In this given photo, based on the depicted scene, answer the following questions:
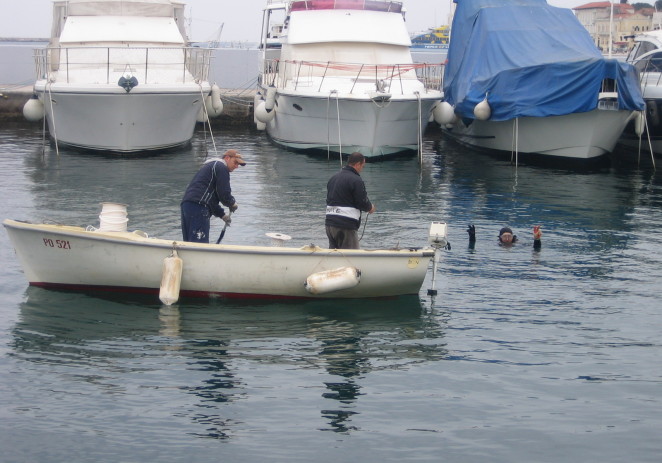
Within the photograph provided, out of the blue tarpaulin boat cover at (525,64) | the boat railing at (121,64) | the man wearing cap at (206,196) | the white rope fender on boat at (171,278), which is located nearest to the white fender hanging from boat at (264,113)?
the boat railing at (121,64)

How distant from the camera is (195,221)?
11.1 meters

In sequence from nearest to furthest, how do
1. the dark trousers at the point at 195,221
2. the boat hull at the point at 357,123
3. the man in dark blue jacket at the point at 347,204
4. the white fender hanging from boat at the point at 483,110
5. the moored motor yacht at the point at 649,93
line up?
the man in dark blue jacket at the point at 347,204 < the dark trousers at the point at 195,221 < the boat hull at the point at 357,123 < the white fender hanging from boat at the point at 483,110 < the moored motor yacht at the point at 649,93

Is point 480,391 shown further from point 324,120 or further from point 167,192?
point 324,120

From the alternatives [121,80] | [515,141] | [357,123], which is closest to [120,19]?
[121,80]

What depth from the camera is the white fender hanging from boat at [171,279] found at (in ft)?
34.8

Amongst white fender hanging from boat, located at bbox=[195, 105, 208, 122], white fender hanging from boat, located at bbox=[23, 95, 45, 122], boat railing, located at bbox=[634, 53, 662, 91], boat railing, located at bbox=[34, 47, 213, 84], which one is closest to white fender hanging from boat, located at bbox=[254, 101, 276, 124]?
white fender hanging from boat, located at bbox=[195, 105, 208, 122]

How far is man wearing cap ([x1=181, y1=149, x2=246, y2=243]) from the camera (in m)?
11.0

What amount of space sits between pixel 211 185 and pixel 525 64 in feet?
51.1

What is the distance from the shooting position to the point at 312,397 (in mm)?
8375

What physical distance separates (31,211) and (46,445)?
A: 1058 cm

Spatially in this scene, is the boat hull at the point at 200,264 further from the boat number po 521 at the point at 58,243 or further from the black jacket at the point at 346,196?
the black jacket at the point at 346,196

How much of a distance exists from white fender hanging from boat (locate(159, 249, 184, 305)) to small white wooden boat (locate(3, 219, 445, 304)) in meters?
0.04

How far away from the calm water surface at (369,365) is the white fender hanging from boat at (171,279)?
9.4 inches

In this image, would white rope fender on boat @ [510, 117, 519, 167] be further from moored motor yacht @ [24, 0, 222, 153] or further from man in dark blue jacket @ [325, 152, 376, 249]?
man in dark blue jacket @ [325, 152, 376, 249]
